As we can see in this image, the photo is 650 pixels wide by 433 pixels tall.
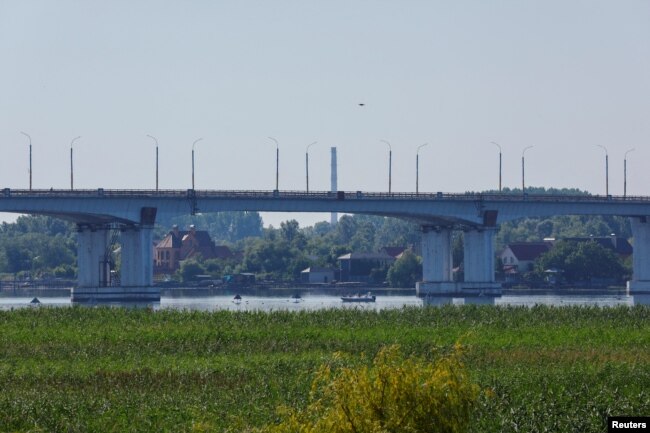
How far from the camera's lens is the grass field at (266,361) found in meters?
40.3

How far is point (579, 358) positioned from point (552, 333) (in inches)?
488

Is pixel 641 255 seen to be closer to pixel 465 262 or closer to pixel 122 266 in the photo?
pixel 465 262

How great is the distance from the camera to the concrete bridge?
12625 cm

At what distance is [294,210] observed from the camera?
13588 centimetres

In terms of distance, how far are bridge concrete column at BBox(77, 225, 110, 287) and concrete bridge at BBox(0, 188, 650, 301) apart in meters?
0.09

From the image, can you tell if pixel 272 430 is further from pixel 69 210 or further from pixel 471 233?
pixel 471 233

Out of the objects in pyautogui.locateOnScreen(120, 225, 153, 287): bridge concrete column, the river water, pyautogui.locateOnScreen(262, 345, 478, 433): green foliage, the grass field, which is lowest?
the river water

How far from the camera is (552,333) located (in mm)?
67562

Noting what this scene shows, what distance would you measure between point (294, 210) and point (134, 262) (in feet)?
49.3

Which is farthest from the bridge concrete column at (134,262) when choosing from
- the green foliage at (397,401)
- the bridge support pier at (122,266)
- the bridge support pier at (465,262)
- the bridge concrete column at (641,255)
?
the green foliage at (397,401)

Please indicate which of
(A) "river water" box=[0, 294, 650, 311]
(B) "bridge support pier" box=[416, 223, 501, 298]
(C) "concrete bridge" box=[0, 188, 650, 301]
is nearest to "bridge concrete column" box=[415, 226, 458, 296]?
(B) "bridge support pier" box=[416, 223, 501, 298]

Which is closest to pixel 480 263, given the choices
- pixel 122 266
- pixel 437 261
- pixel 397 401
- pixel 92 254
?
pixel 437 261

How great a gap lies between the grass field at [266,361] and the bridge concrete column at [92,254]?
52506mm

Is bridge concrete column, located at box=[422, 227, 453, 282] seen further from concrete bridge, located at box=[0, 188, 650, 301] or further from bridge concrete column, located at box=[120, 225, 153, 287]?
bridge concrete column, located at box=[120, 225, 153, 287]
